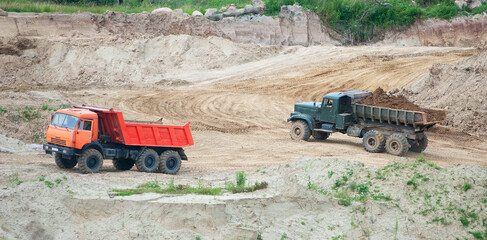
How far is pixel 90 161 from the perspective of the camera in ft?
49.1

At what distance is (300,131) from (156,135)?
308 inches

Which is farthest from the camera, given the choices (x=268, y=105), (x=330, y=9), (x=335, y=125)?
(x=330, y=9)

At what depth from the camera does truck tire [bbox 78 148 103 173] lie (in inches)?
581

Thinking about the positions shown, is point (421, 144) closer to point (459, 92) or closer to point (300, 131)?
point (300, 131)

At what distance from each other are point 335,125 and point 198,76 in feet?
49.8

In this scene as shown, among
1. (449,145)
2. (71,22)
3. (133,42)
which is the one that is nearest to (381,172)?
(449,145)

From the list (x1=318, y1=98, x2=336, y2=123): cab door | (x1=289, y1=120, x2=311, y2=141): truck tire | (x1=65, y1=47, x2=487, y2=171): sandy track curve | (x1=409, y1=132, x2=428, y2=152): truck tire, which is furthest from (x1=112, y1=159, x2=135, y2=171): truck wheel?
(x1=409, y1=132, x2=428, y2=152): truck tire

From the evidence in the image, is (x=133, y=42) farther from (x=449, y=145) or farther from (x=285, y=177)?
(x=285, y=177)

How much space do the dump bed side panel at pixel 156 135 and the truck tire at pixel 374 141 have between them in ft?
23.4

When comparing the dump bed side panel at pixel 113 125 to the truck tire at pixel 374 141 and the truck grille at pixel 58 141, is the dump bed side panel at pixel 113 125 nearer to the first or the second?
the truck grille at pixel 58 141

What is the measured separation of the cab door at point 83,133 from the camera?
14.8 meters

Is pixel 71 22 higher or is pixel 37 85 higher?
pixel 71 22

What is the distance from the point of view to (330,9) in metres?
44.9

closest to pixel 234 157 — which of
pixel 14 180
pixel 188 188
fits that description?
pixel 188 188
